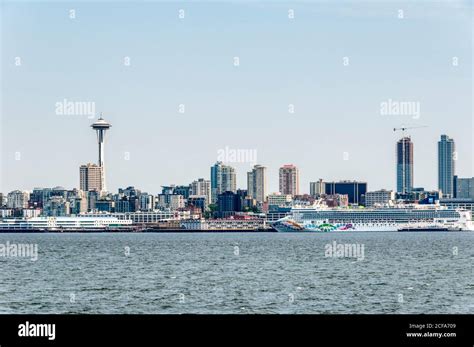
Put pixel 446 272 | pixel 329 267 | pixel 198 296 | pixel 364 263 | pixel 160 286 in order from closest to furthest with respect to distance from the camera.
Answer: pixel 198 296 → pixel 160 286 → pixel 446 272 → pixel 329 267 → pixel 364 263

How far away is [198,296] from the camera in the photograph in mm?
38750

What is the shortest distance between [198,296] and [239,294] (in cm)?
162

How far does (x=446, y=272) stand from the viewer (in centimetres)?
5491
